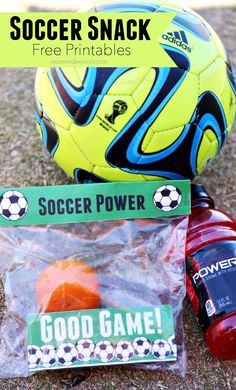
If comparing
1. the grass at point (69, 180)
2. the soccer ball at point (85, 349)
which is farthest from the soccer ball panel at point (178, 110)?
the soccer ball at point (85, 349)

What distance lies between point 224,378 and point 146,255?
409 millimetres

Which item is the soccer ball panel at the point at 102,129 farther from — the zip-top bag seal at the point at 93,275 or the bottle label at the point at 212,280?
the bottle label at the point at 212,280

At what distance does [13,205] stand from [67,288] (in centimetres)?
28

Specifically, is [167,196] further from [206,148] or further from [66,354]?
[66,354]

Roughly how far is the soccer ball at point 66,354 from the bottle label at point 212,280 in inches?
14.2

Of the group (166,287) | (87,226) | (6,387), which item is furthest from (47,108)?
(6,387)

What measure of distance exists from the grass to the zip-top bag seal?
4cm

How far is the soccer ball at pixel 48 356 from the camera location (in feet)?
5.12

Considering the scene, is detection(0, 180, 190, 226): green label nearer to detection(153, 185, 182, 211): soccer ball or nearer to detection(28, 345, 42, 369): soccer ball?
detection(153, 185, 182, 211): soccer ball

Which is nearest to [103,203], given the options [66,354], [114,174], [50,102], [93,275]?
[114,174]

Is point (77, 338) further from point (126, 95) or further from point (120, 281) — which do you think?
point (126, 95)

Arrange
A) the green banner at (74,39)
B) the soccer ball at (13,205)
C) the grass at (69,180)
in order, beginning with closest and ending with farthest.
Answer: the green banner at (74,39)
the grass at (69,180)
the soccer ball at (13,205)

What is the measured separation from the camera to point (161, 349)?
62.9 inches

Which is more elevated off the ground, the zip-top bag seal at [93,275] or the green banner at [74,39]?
the green banner at [74,39]
